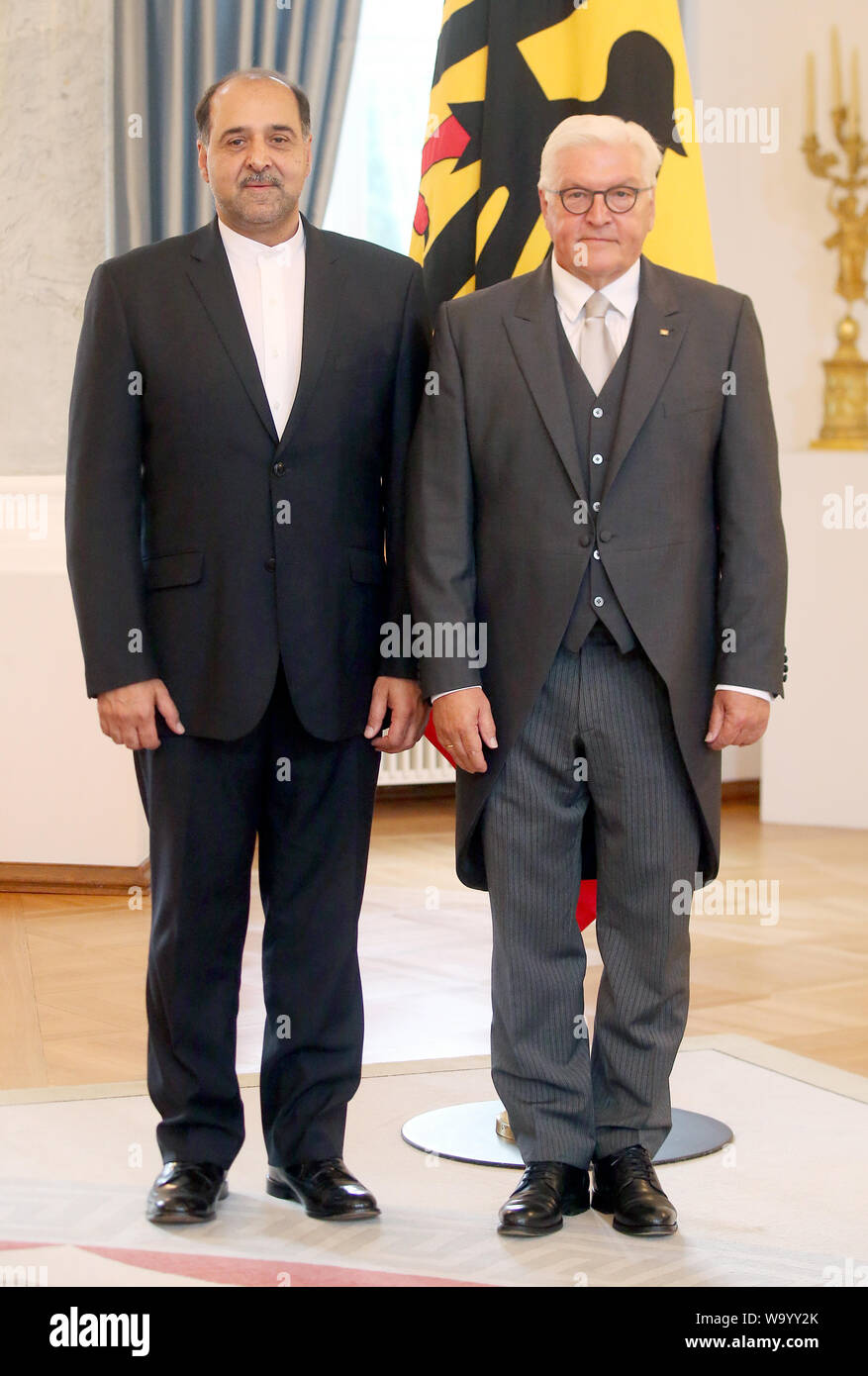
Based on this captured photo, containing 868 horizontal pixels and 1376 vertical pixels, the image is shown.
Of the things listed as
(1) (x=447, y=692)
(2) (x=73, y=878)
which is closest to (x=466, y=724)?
(1) (x=447, y=692)

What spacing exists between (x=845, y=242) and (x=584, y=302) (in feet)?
13.9

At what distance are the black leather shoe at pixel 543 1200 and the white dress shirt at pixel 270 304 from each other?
45.5 inches

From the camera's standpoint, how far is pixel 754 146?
248 inches

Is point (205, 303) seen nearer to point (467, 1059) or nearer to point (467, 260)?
point (467, 260)

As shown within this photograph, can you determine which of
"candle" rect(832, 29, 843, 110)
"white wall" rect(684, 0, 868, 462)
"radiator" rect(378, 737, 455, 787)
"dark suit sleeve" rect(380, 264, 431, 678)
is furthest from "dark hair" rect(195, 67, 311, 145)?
"candle" rect(832, 29, 843, 110)

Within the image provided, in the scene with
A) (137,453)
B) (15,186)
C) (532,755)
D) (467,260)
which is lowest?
(532,755)

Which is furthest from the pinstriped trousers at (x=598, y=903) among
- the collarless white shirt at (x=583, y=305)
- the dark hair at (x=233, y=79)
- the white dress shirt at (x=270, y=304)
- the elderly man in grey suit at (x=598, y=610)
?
the dark hair at (x=233, y=79)

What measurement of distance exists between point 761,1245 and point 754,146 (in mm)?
4886

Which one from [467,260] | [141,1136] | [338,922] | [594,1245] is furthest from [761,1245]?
[467,260]

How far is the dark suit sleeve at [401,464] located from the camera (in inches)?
95.3

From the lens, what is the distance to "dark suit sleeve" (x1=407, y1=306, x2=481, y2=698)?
7.72 ft

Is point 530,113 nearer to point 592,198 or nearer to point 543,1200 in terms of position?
point 592,198

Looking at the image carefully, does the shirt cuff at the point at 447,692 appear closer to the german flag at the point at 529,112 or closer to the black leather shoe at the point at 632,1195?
the black leather shoe at the point at 632,1195

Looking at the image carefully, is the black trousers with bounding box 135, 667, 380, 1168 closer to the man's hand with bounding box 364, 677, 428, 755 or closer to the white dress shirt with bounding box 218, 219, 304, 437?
the man's hand with bounding box 364, 677, 428, 755
